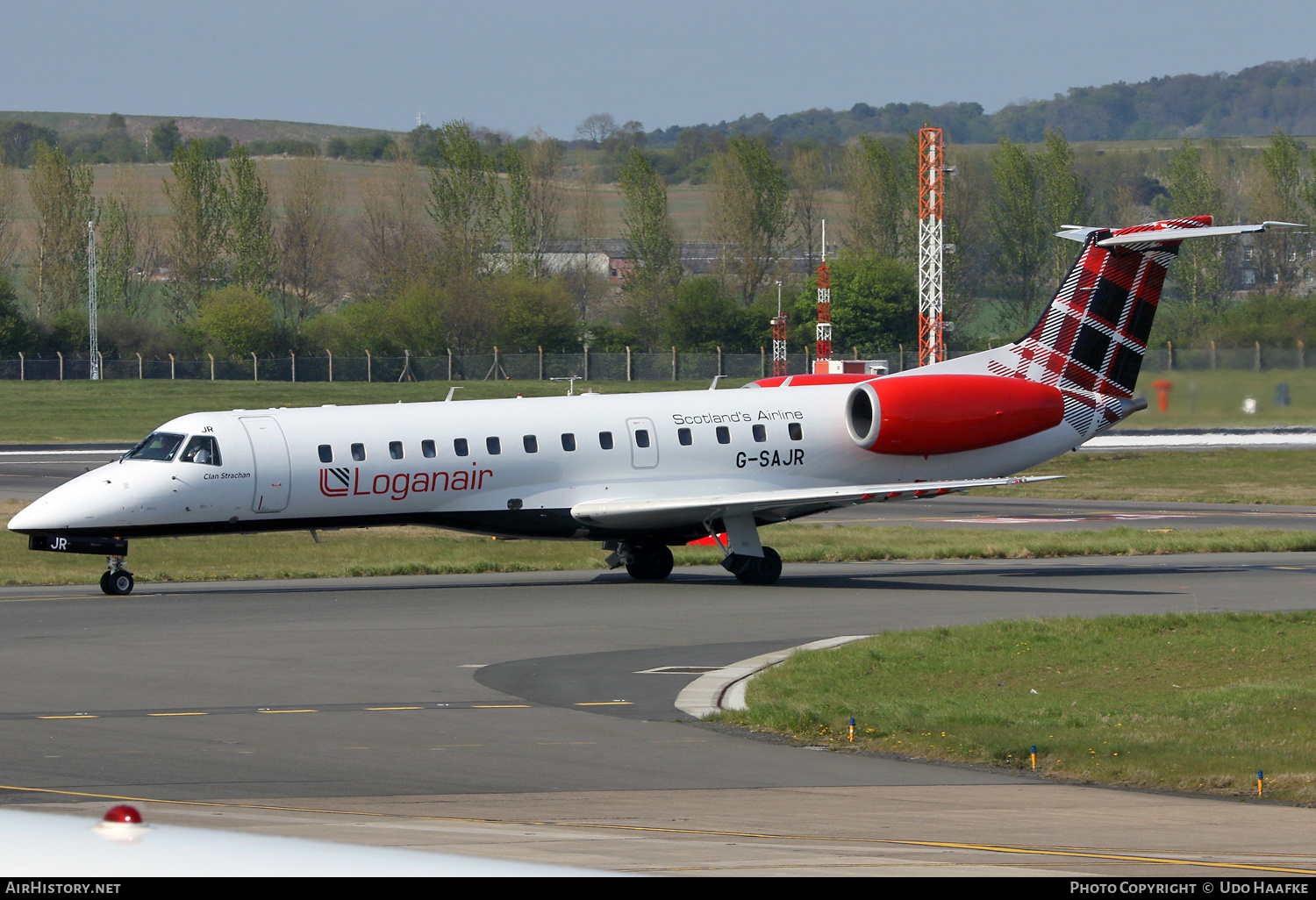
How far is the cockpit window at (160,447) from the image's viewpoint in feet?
87.2

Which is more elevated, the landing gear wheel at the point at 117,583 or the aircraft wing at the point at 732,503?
the aircraft wing at the point at 732,503

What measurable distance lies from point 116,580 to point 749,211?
99998 mm

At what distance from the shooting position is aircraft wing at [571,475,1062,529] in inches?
1097

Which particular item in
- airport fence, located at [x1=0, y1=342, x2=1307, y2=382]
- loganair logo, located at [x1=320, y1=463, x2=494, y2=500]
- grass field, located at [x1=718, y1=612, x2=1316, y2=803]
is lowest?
grass field, located at [x1=718, y1=612, x2=1316, y2=803]

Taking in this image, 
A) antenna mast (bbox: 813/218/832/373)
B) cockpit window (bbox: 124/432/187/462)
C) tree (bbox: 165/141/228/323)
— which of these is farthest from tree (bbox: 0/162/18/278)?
cockpit window (bbox: 124/432/187/462)

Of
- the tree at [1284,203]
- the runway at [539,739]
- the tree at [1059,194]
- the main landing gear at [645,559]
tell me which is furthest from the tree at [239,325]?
the runway at [539,739]

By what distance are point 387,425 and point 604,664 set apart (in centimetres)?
954

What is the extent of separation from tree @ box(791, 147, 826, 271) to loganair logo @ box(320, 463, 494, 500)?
111 metres

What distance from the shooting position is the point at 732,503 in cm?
2794

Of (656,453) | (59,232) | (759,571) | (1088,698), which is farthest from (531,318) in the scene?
(1088,698)

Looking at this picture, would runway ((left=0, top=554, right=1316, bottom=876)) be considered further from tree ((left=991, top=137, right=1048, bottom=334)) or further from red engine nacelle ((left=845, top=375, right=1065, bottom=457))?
tree ((left=991, top=137, right=1048, bottom=334))

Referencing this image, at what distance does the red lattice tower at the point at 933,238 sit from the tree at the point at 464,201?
5130cm

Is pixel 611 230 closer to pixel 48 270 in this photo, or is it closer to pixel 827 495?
pixel 48 270

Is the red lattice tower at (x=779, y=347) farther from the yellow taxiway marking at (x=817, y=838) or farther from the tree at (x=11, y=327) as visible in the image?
the yellow taxiway marking at (x=817, y=838)
